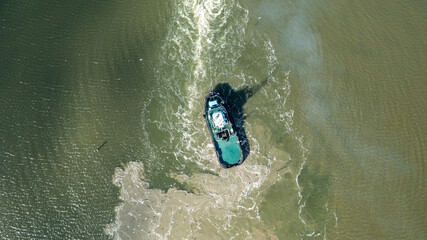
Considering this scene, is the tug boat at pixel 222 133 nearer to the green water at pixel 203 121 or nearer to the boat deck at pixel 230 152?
the boat deck at pixel 230 152

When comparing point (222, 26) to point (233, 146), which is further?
point (222, 26)

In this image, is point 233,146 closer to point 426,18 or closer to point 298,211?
point 298,211

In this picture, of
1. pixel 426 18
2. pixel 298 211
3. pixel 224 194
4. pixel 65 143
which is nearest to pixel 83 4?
pixel 65 143

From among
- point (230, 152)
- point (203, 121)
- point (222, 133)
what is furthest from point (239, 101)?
point (230, 152)

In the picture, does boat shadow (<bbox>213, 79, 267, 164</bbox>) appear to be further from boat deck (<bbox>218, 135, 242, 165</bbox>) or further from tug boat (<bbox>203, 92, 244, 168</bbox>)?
tug boat (<bbox>203, 92, 244, 168</bbox>)

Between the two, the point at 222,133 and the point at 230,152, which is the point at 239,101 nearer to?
the point at 222,133

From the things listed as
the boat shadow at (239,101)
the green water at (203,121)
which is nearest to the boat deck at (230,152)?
the boat shadow at (239,101)

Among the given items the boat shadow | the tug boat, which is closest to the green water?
the boat shadow
